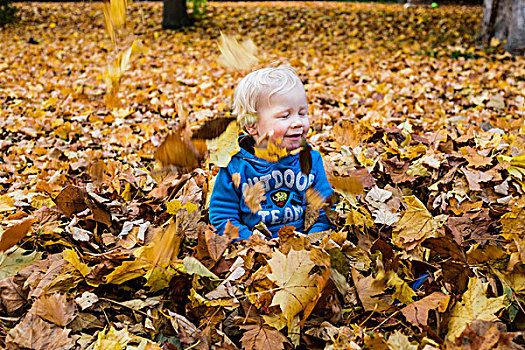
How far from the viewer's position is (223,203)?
188 centimetres

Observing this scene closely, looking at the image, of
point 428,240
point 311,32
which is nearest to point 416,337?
point 428,240

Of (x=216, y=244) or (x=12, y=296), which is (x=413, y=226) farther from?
(x=12, y=296)

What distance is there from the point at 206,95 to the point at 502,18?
4.25 meters

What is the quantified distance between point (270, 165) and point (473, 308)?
3.02 feet

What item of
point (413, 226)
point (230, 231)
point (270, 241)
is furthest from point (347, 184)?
point (230, 231)

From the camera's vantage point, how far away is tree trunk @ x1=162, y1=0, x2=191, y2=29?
8391mm

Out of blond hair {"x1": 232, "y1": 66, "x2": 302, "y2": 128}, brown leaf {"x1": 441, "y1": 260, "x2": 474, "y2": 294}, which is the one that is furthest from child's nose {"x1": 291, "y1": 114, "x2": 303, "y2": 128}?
brown leaf {"x1": 441, "y1": 260, "x2": 474, "y2": 294}

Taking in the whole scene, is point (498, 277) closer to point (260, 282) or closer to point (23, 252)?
point (260, 282)

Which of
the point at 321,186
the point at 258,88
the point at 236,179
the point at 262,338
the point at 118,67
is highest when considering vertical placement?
the point at 118,67

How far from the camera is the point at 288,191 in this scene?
194 cm

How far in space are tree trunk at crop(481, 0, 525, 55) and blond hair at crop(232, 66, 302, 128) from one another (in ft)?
17.1

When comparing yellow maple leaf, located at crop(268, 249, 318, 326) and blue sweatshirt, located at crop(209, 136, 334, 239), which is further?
blue sweatshirt, located at crop(209, 136, 334, 239)

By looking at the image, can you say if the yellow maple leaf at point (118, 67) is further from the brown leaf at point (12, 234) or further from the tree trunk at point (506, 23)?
the tree trunk at point (506, 23)

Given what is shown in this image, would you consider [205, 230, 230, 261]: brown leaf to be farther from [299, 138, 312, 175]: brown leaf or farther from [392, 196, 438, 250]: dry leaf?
[392, 196, 438, 250]: dry leaf
